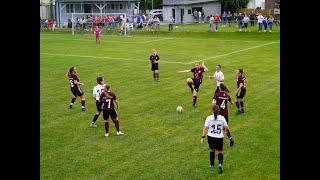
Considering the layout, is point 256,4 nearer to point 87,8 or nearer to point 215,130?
point 87,8

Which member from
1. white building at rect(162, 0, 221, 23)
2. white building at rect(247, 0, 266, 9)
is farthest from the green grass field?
white building at rect(247, 0, 266, 9)

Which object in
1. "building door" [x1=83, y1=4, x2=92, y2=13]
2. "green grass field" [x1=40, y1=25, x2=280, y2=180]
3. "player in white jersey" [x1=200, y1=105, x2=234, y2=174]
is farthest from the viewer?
"building door" [x1=83, y1=4, x2=92, y2=13]

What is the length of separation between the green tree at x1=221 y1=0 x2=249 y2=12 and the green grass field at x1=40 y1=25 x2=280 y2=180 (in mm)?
40763

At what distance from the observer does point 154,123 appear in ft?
65.0

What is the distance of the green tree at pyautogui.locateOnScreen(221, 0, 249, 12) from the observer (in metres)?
83.0

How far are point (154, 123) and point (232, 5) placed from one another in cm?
6651

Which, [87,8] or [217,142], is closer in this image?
[217,142]

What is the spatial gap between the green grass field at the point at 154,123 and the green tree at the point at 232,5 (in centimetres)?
4076

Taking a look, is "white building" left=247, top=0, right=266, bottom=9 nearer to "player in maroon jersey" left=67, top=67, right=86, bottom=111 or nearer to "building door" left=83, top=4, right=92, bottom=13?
"building door" left=83, top=4, right=92, bottom=13

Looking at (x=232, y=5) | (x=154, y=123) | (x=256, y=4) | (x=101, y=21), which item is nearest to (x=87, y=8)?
(x=101, y=21)

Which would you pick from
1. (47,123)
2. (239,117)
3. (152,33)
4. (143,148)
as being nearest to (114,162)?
(143,148)

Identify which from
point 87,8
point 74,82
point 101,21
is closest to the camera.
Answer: point 74,82

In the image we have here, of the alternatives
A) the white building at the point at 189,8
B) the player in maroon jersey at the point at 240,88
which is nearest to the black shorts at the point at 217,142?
the player in maroon jersey at the point at 240,88
